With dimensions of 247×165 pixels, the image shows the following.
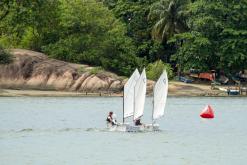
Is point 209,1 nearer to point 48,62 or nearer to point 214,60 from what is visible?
→ point 214,60

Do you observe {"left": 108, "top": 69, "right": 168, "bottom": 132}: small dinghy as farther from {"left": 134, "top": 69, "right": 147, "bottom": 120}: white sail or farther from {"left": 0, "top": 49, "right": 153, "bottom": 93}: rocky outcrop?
{"left": 0, "top": 49, "right": 153, "bottom": 93}: rocky outcrop

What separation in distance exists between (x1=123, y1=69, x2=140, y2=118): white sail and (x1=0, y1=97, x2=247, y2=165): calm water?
6.34 feet

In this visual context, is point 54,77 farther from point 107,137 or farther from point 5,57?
point 107,137

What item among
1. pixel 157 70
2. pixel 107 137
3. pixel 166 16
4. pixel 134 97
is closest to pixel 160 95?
pixel 134 97

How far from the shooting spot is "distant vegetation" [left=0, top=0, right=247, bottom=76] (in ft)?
345

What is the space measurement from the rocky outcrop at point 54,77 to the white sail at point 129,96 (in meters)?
36.7

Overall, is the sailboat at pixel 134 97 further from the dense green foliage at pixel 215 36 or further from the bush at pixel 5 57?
the dense green foliage at pixel 215 36

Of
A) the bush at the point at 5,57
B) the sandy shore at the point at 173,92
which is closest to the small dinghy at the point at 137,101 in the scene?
the sandy shore at the point at 173,92

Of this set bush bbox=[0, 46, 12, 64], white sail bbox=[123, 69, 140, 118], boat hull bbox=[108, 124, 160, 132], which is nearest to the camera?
boat hull bbox=[108, 124, 160, 132]

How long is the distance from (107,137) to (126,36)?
162 feet

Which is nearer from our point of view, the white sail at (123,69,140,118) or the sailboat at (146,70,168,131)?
the white sail at (123,69,140,118)

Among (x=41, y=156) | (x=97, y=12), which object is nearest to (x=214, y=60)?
(x=97, y=12)

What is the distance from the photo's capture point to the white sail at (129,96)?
63.9 m

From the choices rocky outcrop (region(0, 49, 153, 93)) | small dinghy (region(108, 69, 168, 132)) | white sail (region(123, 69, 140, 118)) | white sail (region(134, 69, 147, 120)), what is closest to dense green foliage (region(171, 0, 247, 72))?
rocky outcrop (region(0, 49, 153, 93))
